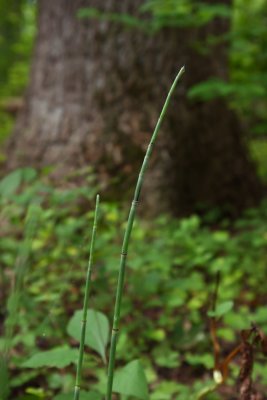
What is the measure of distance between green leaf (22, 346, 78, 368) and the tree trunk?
1.77 meters

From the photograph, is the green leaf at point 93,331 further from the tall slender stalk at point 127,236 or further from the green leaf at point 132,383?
the tall slender stalk at point 127,236

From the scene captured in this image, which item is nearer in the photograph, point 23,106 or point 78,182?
point 78,182

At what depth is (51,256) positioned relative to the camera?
1.98 meters

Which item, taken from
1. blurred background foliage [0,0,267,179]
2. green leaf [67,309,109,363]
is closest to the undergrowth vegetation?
green leaf [67,309,109,363]

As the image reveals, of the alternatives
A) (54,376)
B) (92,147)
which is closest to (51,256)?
(54,376)

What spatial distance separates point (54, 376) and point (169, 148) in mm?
1678

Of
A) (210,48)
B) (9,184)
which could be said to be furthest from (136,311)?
(210,48)

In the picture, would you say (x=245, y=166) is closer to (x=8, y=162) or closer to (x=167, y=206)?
(x=167, y=206)

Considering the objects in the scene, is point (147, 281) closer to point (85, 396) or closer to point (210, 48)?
point (85, 396)

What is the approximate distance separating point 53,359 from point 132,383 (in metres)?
0.17

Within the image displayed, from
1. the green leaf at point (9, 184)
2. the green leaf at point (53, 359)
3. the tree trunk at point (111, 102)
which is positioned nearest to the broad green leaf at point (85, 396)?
the green leaf at point (53, 359)

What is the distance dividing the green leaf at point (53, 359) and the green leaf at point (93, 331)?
0.21 ft

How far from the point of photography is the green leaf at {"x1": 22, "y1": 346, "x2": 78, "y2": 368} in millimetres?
934

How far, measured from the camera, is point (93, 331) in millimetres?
1066
